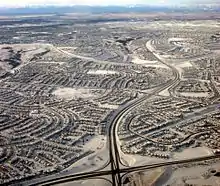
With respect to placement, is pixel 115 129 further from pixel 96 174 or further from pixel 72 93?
pixel 72 93

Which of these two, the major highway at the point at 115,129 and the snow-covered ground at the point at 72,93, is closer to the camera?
the major highway at the point at 115,129

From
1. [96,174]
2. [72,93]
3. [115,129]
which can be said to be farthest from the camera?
[72,93]

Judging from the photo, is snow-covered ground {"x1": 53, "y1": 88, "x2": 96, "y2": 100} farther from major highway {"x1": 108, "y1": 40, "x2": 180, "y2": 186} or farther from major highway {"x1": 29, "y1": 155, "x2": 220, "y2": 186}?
major highway {"x1": 29, "y1": 155, "x2": 220, "y2": 186}

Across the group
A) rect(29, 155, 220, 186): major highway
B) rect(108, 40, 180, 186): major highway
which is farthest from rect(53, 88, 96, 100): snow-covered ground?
rect(29, 155, 220, 186): major highway

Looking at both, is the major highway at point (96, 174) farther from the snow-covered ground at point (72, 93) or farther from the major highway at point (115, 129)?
the snow-covered ground at point (72, 93)

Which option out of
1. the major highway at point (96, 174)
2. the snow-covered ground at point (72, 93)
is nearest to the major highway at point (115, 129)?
the major highway at point (96, 174)

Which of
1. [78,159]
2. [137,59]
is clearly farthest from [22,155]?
[137,59]

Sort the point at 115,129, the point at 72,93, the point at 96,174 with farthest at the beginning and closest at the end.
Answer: the point at 72,93 → the point at 115,129 → the point at 96,174

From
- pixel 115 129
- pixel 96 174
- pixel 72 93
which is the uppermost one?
pixel 72 93

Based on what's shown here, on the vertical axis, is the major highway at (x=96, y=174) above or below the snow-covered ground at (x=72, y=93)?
below

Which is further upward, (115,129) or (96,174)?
(115,129)

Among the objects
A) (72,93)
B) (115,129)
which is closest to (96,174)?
(115,129)
